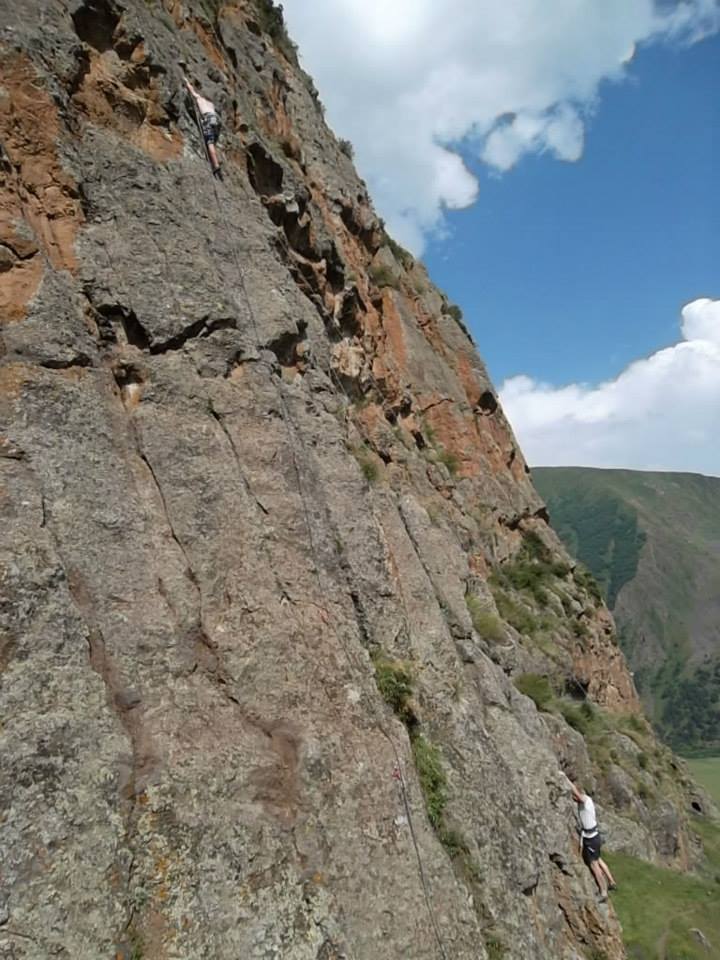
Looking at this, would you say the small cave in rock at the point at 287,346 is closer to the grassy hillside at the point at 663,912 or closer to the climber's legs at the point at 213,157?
the climber's legs at the point at 213,157

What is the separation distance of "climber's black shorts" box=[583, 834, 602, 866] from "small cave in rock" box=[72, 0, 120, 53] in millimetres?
19969

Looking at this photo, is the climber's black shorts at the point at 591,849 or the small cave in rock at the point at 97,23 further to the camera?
the small cave in rock at the point at 97,23

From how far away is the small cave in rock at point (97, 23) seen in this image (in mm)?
13414

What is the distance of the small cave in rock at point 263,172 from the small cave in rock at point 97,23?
437 centimetres

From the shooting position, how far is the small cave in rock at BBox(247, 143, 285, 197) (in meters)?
17.6

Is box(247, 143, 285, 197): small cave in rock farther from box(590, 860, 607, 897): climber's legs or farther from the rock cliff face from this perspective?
box(590, 860, 607, 897): climber's legs

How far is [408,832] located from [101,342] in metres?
9.03

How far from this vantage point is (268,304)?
13672 mm

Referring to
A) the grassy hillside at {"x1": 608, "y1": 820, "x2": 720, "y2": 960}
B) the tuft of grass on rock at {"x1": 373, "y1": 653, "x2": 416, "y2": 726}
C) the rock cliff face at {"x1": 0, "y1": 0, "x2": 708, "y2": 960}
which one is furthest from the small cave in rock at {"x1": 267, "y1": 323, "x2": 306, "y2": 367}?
the grassy hillside at {"x1": 608, "y1": 820, "x2": 720, "y2": 960}

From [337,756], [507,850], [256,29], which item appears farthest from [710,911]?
[256,29]

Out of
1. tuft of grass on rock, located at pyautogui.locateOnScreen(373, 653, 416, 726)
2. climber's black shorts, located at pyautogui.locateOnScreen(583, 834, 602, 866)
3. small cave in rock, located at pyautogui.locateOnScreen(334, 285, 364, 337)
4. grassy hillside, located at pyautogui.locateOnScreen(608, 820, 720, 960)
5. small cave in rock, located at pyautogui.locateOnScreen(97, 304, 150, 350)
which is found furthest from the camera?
small cave in rock, located at pyautogui.locateOnScreen(334, 285, 364, 337)

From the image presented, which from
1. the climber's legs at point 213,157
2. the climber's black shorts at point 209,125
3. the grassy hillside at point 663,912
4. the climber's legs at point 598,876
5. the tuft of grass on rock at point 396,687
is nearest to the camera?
the tuft of grass on rock at point 396,687

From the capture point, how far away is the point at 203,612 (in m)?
9.04

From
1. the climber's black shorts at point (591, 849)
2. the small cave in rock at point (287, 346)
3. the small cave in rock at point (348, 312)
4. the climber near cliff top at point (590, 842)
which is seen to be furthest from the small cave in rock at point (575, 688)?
the small cave in rock at point (287, 346)
